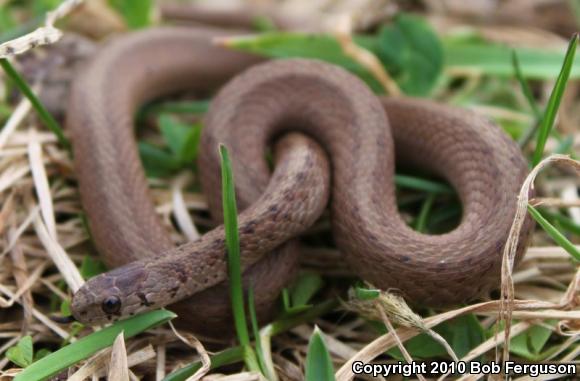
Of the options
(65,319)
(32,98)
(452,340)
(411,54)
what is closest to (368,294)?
(452,340)

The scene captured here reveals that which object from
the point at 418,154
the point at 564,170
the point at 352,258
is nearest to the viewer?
the point at 352,258

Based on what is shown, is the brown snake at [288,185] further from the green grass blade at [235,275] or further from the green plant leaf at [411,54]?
the green plant leaf at [411,54]

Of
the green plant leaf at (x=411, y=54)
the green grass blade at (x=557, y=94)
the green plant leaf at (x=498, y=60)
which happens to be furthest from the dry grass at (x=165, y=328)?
the green plant leaf at (x=411, y=54)

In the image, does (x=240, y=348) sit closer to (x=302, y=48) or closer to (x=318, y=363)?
(x=318, y=363)

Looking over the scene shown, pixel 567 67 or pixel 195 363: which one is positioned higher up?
pixel 567 67

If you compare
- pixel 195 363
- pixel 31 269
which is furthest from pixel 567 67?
pixel 31 269

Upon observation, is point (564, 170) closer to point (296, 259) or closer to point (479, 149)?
point (479, 149)
